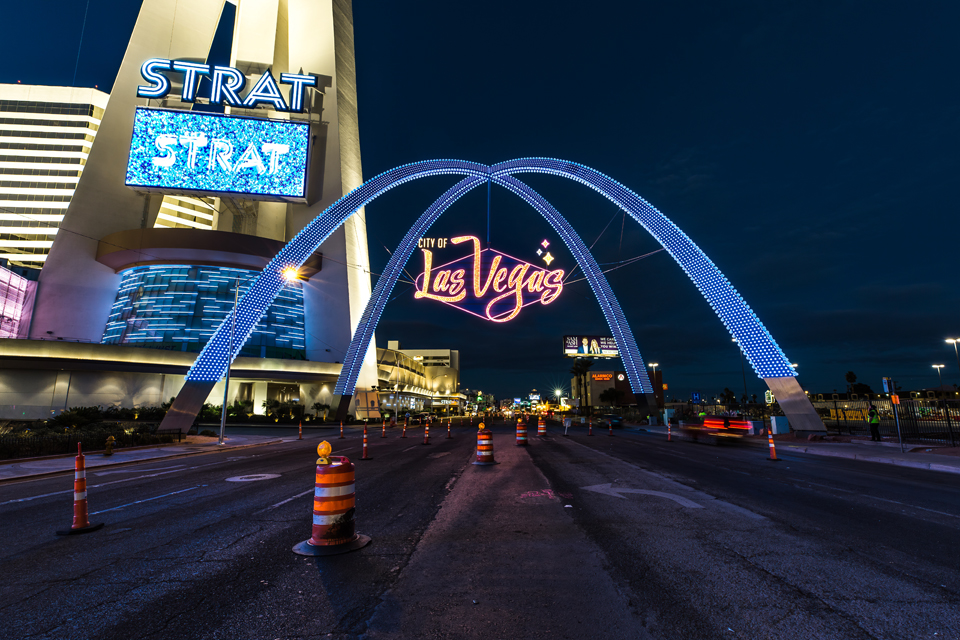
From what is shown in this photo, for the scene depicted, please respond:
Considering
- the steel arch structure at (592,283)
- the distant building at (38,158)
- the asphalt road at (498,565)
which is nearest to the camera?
the asphalt road at (498,565)

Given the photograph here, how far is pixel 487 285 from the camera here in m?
35.7

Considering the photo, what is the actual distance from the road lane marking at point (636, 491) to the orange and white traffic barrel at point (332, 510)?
5.68m

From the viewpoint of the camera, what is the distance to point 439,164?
4400 cm

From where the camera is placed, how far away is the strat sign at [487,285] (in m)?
35.3

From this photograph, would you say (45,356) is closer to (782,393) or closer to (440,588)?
(440,588)

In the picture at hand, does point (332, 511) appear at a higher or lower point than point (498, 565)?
higher

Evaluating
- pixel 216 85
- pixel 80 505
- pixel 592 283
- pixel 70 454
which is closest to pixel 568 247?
pixel 592 283

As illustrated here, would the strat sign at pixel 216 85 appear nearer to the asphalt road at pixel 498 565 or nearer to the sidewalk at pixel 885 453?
the asphalt road at pixel 498 565

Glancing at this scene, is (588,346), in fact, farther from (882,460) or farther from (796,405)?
(882,460)

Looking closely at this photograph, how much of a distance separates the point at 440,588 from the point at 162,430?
28.8m

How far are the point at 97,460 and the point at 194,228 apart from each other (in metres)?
47.3

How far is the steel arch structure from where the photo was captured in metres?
28.6

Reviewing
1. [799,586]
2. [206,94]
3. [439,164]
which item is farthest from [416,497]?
[206,94]

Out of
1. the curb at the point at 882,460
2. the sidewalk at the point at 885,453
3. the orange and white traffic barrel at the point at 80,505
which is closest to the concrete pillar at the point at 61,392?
the orange and white traffic barrel at the point at 80,505
